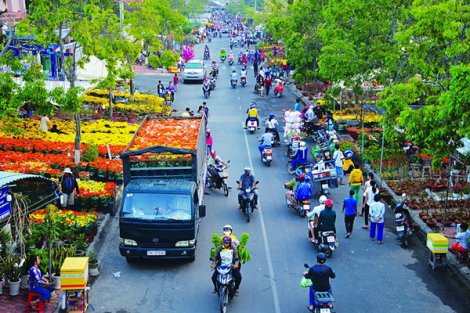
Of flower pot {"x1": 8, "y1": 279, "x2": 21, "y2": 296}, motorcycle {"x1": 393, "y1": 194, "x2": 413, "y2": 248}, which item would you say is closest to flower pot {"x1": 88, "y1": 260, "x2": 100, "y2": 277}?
flower pot {"x1": 8, "y1": 279, "x2": 21, "y2": 296}

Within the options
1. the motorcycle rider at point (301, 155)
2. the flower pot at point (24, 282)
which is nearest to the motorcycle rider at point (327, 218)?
the flower pot at point (24, 282)

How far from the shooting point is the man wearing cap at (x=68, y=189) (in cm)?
1962

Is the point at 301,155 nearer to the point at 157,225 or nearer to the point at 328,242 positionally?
the point at 328,242

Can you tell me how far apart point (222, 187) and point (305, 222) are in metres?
4.40

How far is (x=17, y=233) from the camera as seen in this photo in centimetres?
1541

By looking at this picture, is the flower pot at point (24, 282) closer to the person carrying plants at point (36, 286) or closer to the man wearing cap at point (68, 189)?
the person carrying plants at point (36, 286)

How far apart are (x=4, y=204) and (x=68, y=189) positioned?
4.74 m

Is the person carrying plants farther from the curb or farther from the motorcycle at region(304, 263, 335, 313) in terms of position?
the curb

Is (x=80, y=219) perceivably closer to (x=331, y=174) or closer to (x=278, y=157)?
(x=331, y=174)

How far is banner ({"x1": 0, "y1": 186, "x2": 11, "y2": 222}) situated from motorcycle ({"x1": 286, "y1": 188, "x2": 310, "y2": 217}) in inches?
356

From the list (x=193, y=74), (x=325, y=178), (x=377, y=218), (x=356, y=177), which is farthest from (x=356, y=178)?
(x=193, y=74)

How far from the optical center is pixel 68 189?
64.6ft

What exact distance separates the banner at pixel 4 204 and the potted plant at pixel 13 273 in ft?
3.48

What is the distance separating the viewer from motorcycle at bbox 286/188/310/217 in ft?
65.9
